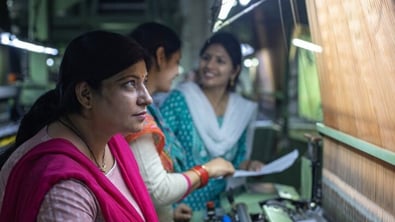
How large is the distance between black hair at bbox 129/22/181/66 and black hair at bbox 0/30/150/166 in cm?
53

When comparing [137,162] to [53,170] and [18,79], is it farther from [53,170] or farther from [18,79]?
[18,79]

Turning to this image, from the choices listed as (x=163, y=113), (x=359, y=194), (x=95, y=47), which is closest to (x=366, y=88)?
A: (x=359, y=194)

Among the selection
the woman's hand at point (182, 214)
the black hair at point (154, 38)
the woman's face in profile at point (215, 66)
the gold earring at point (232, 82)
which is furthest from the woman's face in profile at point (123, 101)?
the gold earring at point (232, 82)

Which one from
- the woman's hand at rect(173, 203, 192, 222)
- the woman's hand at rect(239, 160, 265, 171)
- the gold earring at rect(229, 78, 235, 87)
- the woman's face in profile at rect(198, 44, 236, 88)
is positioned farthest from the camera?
the gold earring at rect(229, 78, 235, 87)

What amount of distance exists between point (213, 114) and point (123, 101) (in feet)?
3.80

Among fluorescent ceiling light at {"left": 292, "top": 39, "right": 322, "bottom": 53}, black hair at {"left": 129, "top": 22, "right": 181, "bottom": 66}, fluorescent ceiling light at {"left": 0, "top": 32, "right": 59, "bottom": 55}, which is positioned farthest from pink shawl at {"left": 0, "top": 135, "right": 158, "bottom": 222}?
fluorescent ceiling light at {"left": 0, "top": 32, "right": 59, "bottom": 55}

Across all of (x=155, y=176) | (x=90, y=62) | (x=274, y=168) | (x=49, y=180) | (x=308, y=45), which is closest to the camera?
(x=49, y=180)

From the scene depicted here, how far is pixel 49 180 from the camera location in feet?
3.15

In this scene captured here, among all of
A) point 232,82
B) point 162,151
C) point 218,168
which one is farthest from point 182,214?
point 232,82

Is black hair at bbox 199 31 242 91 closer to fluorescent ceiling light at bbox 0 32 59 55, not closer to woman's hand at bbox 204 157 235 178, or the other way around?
woman's hand at bbox 204 157 235 178

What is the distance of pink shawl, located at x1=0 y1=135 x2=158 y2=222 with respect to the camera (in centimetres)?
97

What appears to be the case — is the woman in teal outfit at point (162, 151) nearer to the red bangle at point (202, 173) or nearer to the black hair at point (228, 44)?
the red bangle at point (202, 173)

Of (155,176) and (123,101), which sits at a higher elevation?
(123,101)

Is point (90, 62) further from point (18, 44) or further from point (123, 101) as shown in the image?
point (18, 44)
